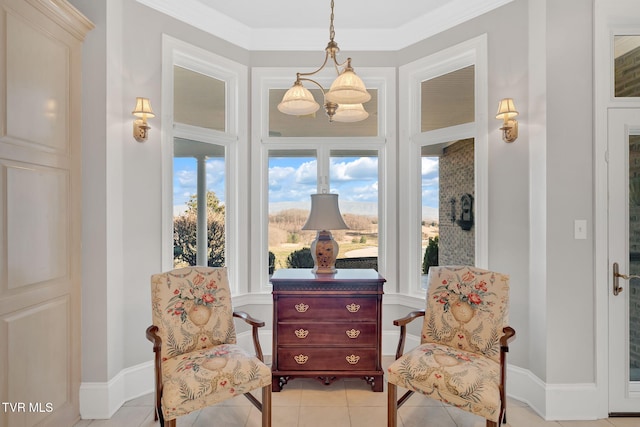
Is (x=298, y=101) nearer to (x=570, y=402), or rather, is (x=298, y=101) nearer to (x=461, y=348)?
(x=461, y=348)

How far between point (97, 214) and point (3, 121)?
750mm

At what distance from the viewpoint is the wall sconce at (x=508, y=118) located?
2.47 m

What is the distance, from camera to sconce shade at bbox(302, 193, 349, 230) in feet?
9.08

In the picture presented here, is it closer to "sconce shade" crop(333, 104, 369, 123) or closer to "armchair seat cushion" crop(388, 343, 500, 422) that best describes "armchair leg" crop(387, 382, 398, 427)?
"armchair seat cushion" crop(388, 343, 500, 422)

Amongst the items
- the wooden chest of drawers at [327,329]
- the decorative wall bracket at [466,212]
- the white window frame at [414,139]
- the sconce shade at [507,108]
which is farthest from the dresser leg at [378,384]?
the sconce shade at [507,108]

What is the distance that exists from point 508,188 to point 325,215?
142 cm

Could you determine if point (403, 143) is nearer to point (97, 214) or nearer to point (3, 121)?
point (97, 214)

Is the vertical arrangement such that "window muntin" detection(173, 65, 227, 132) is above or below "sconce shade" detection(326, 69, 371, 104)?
above

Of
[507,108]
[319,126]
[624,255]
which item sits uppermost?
[319,126]

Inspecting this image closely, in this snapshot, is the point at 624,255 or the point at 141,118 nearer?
the point at 624,255

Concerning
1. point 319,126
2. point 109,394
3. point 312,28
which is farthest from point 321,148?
point 109,394

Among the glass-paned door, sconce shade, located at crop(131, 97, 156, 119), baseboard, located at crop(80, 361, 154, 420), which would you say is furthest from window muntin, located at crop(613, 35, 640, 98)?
baseboard, located at crop(80, 361, 154, 420)

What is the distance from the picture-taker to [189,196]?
10.2 feet

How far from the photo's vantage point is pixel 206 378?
1.89 metres
